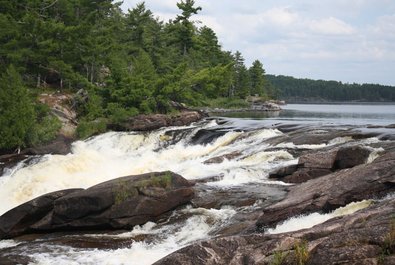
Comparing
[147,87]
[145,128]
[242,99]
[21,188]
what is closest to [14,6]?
[147,87]

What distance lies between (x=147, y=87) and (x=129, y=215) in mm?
31270

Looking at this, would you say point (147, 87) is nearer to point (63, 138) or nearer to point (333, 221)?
point (63, 138)

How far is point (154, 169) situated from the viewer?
25047 mm

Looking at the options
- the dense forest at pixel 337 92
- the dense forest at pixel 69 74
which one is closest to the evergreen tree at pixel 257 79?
the dense forest at pixel 69 74

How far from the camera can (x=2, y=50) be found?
36.3 metres

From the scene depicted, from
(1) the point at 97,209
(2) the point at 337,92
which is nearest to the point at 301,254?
(1) the point at 97,209

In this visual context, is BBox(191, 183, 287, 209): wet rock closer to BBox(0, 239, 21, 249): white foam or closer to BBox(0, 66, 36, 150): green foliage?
BBox(0, 239, 21, 249): white foam

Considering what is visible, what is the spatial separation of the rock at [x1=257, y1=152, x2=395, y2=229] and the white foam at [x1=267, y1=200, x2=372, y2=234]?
0.63ft

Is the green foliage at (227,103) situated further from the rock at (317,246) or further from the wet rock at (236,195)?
the rock at (317,246)

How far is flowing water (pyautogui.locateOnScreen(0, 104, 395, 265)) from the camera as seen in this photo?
1162cm

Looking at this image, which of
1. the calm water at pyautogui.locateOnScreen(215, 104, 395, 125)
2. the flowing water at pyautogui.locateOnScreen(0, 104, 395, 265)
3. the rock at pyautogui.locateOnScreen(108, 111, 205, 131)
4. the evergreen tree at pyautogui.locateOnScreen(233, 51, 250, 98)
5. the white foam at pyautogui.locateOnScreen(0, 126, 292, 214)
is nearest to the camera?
the flowing water at pyautogui.locateOnScreen(0, 104, 395, 265)

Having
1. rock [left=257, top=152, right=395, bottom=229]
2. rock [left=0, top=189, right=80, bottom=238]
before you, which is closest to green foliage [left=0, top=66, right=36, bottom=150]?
rock [left=0, top=189, right=80, bottom=238]

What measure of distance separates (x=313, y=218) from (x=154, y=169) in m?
14.6

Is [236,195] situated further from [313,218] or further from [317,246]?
[317,246]
